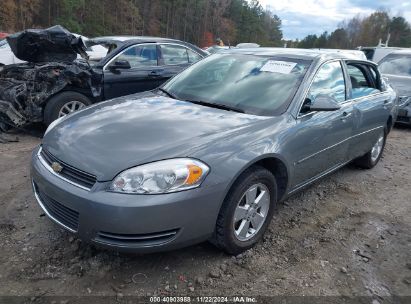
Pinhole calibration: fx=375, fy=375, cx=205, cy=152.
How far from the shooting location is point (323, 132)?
361 centimetres

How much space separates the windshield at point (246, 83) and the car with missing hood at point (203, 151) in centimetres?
1

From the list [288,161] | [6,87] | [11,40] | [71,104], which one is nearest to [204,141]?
[288,161]

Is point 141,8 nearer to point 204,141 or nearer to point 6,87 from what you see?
point 6,87

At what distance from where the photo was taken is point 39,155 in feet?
9.89

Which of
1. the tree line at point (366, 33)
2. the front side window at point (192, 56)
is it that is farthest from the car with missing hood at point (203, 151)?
the tree line at point (366, 33)

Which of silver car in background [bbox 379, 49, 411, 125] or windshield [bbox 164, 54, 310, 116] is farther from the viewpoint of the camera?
silver car in background [bbox 379, 49, 411, 125]

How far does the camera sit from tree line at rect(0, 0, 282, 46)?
39625 millimetres

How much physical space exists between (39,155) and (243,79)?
6.36 feet

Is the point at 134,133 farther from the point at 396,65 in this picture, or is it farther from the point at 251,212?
the point at 396,65

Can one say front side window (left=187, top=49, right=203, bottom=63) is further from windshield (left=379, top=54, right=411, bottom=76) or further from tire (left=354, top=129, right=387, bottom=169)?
windshield (left=379, top=54, right=411, bottom=76)

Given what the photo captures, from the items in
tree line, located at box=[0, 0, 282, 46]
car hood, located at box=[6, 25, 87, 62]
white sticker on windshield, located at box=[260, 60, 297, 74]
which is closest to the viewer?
white sticker on windshield, located at box=[260, 60, 297, 74]

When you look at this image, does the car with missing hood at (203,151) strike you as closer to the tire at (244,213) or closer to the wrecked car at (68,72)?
the tire at (244,213)

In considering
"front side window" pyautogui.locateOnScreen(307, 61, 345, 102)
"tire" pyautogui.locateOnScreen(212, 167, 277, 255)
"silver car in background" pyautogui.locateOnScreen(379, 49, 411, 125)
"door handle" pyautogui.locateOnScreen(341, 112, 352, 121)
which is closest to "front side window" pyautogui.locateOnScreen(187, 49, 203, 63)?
"front side window" pyautogui.locateOnScreen(307, 61, 345, 102)

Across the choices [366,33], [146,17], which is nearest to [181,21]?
[146,17]
